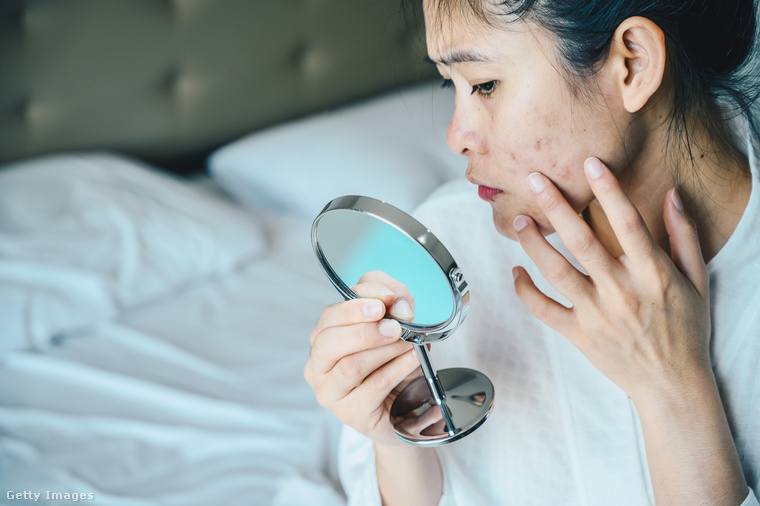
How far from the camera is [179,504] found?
100 cm

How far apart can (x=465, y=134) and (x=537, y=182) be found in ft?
0.36

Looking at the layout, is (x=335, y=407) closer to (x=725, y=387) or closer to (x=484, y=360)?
(x=484, y=360)

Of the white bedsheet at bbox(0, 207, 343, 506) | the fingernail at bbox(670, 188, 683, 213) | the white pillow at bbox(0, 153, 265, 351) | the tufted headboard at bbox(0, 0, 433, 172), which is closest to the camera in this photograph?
the fingernail at bbox(670, 188, 683, 213)

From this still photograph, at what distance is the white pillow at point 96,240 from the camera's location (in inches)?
52.9

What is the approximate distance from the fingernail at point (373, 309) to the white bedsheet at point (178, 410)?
0.48 metres

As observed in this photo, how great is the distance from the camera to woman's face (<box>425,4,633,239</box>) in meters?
0.72

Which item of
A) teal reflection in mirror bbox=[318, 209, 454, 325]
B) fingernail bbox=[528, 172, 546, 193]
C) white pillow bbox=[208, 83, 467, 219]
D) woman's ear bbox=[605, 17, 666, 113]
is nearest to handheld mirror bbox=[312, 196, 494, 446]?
teal reflection in mirror bbox=[318, 209, 454, 325]

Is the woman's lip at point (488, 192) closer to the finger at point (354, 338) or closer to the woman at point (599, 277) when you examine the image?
the woman at point (599, 277)

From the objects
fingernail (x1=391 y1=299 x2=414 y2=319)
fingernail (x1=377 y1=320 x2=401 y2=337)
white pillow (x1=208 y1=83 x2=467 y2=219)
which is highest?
fingernail (x1=391 y1=299 x2=414 y2=319)

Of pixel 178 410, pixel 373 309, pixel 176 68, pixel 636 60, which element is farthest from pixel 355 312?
pixel 176 68

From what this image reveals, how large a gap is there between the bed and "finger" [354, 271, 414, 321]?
1.54 ft

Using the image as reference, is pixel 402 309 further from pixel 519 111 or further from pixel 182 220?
pixel 182 220

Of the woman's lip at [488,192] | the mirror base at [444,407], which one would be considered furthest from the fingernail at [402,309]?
the woman's lip at [488,192]

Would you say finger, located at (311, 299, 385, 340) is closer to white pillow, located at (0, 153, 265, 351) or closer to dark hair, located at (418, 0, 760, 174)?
dark hair, located at (418, 0, 760, 174)
